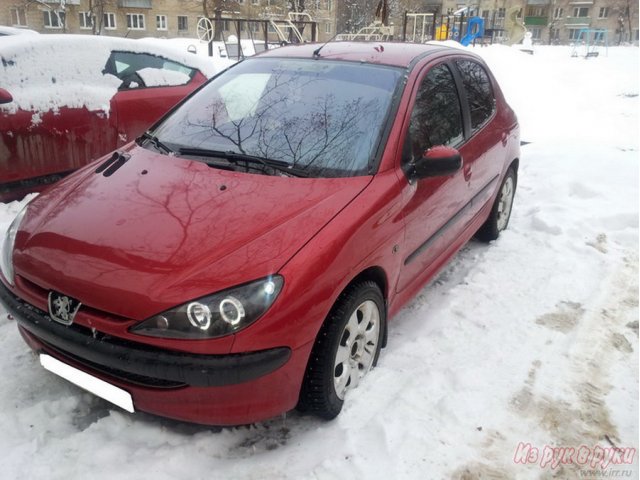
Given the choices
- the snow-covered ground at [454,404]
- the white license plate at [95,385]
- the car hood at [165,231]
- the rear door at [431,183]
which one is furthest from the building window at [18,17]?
the white license plate at [95,385]

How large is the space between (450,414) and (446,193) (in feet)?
4.30

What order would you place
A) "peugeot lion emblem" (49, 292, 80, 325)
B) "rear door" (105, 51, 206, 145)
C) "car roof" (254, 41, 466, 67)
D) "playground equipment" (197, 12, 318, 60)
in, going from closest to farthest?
"peugeot lion emblem" (49, 292, 80, 325) < "car roof" (254, 41, 466, 67) < "rear door" (105, 51, 206, 145) < "playground equipment" (197, 12, 318, 60)

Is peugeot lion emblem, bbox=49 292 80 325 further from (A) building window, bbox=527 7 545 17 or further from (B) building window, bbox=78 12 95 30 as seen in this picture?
(A) building window, bbox=527 7 545 17

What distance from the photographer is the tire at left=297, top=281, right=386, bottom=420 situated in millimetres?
2250

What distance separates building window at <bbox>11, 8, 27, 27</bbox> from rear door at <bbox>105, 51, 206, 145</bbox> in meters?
45.4

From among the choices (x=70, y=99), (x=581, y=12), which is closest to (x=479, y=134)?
(x=70, y=99)

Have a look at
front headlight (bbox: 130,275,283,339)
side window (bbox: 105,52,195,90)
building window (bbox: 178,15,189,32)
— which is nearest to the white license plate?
front headlight (bbox: 130,275,283,339)

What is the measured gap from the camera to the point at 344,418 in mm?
2465

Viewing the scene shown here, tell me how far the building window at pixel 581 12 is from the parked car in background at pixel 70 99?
251 ft

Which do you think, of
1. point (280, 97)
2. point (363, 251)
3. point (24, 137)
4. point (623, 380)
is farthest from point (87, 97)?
point (623, 380)

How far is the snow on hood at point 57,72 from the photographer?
4.52m

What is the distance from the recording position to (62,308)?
2.13m

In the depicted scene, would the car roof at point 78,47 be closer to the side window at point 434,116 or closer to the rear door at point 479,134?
the rear door at point 479,134

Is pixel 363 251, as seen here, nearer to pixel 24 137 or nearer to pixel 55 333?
pixel 55 333
